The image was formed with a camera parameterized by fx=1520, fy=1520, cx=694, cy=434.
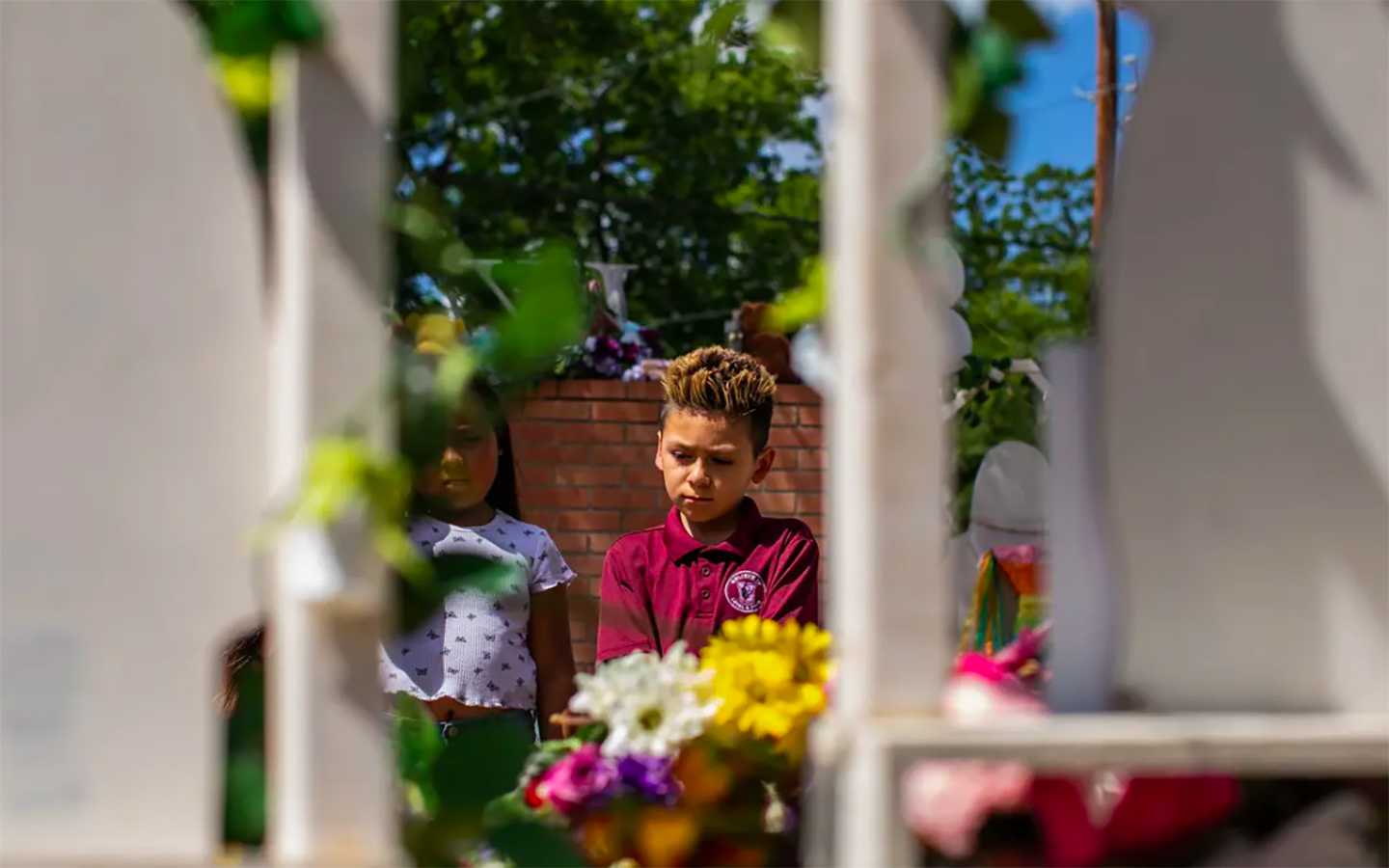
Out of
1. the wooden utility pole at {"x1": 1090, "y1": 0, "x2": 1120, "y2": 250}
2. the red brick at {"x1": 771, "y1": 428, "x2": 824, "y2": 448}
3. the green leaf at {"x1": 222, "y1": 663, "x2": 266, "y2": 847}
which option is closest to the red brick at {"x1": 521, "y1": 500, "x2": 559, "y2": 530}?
the red brick at {"x1": 771, "y1": 428, "x2": 824, "y2": 448}

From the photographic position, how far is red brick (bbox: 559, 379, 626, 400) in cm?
581

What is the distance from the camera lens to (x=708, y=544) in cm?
234

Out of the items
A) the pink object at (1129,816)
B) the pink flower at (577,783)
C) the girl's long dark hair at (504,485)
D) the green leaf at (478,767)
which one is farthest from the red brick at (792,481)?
the pink object at (1129,816)

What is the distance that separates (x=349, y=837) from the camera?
0.91 meters

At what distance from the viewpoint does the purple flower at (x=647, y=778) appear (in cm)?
123

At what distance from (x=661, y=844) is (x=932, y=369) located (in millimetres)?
458

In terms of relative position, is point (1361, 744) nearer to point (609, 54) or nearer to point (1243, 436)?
point (1243, 436)

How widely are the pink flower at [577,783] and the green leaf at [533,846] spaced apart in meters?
0.14

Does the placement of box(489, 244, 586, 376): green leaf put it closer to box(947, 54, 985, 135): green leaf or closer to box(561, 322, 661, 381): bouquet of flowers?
box(947, 54, 985, 135): green leaf

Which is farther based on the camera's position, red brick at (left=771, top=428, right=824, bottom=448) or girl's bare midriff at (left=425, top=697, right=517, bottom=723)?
red brick at (left=771, top=428, right=824, bottom=448)

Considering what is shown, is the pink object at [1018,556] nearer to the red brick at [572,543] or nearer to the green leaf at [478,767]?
the green leaf at [478,767]

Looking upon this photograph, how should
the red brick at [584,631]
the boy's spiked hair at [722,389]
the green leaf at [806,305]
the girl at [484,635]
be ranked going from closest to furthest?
the green leaf at [806,305], the girl at [484,635], the boy's spiked hair at [722,389], the red brick at [584,631]

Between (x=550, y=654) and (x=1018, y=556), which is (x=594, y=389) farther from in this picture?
(x=550, y=654)

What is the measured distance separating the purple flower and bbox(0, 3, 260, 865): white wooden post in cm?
37
